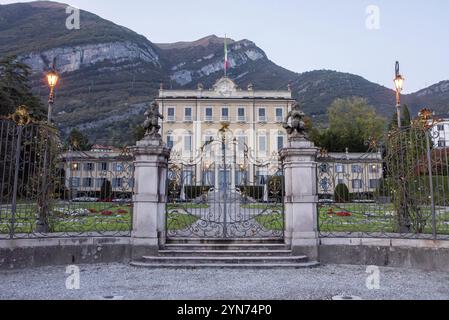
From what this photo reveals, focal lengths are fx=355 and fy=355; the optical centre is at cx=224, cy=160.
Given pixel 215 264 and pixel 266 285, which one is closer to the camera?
pixel 266 285

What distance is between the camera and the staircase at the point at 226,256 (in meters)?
7.66

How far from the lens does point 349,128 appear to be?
6228cm

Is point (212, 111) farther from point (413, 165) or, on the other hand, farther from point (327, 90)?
point (327, 90)

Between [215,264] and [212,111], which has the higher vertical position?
[212,111]

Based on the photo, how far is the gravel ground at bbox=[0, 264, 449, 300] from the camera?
5.57m

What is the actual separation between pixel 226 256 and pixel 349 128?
59.0m

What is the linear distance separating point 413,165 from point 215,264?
18.3 ft

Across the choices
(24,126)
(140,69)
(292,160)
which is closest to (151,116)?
(24,126)

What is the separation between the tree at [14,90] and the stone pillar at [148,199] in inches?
1140

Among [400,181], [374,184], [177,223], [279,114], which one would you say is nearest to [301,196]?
[374,184]

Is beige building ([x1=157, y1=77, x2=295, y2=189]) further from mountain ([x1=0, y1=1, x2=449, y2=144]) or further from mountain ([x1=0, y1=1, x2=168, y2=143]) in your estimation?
mountain ([x1=0, y1=1, x2=168, y2=143])

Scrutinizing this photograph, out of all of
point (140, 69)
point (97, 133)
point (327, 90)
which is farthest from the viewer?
point (140, 69)

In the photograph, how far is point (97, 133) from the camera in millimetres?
99125
